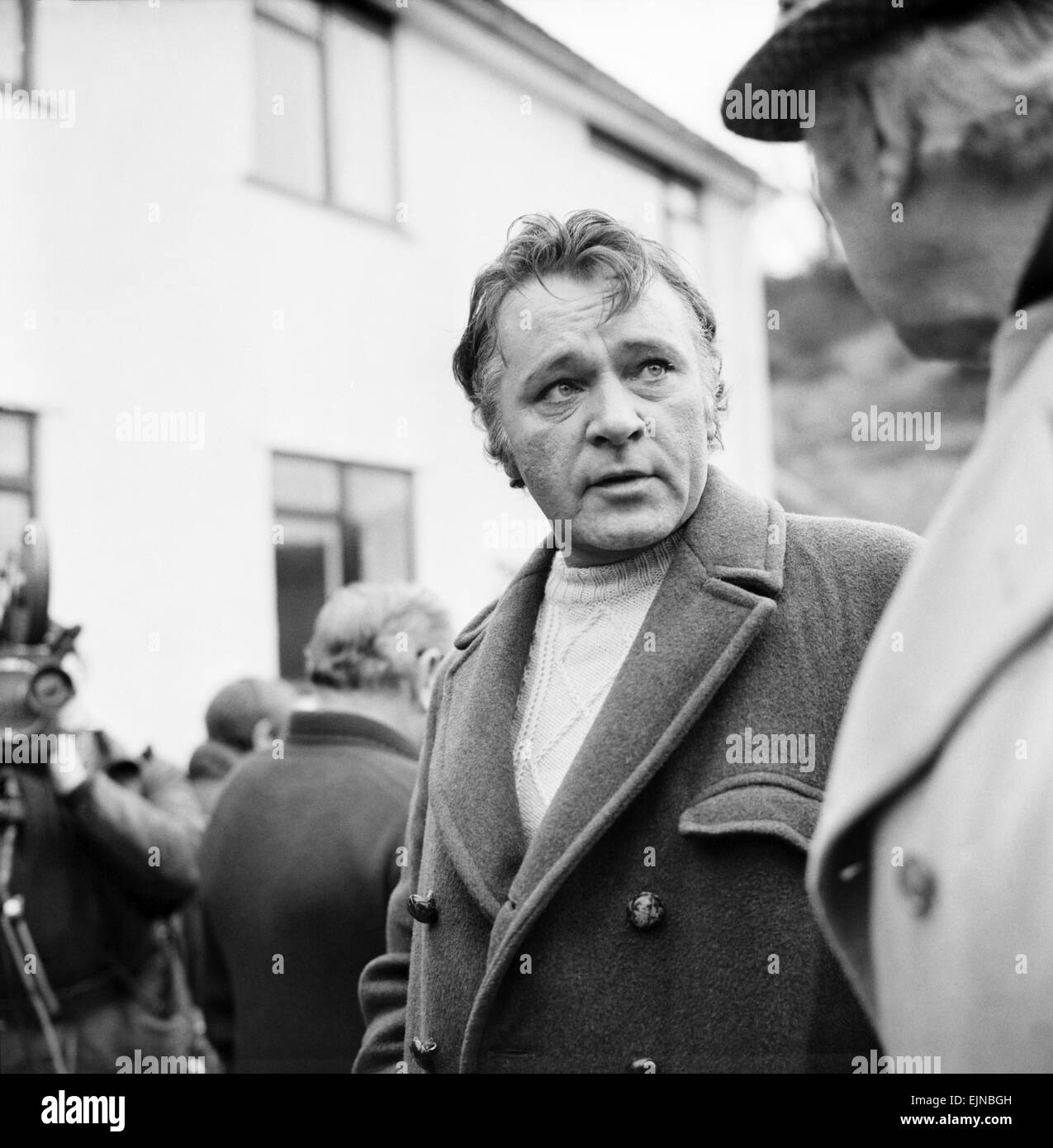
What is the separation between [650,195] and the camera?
9.06 m

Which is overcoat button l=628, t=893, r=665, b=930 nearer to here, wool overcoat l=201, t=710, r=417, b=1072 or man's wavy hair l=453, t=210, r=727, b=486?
man's wavy hair l=453, t=210, r=727, b=486

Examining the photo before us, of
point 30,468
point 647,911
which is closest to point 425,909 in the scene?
point 647,911

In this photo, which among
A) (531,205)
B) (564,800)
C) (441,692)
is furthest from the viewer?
(531,205)

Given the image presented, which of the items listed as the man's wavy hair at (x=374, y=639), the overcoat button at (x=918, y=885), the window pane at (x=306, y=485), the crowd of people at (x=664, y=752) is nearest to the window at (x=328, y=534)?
the window pane at (x=306, y=485)

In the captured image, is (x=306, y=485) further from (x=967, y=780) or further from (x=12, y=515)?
(x=967, y=780)

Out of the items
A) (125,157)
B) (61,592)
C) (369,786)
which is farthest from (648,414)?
(125,157)

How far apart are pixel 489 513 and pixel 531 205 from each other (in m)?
1.78

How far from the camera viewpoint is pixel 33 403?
20.5 feet

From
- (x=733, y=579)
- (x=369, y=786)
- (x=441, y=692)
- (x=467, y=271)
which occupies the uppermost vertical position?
(x=467, y=271)

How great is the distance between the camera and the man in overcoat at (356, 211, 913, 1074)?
1541mm

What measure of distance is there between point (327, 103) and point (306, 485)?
2105 mm

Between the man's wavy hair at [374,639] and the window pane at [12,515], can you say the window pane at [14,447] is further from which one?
the man's wavy hair at [374,639]

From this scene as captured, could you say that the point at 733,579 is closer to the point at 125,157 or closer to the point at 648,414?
the point at 648,414

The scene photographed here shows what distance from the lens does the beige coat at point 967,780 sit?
78cm
